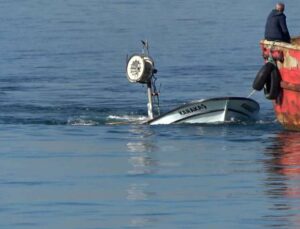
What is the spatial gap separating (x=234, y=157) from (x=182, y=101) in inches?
373

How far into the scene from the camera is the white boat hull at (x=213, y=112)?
1239 inches

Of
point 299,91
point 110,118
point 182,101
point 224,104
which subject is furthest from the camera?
point 182,101

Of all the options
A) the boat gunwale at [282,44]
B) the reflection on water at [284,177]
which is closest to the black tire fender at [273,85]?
the boat gunwale at [282,44]

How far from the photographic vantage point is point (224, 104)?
3145 centimetres

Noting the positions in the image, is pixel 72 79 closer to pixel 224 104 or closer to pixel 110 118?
pixel 110 118

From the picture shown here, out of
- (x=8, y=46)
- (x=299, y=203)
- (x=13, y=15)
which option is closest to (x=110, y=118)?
(x=299, y=203)

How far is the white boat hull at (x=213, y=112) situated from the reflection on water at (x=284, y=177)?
3.69 feet

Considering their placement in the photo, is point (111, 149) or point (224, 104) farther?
point (224, 104)

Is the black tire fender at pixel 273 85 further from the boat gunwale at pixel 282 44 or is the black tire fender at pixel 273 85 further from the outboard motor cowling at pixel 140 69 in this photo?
the outboard motor cowling at pixel 140 69

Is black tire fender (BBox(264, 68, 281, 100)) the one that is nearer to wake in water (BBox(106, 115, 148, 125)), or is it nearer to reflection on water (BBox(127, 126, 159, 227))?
reflection on water (BBox(127, 126, 159, 227))

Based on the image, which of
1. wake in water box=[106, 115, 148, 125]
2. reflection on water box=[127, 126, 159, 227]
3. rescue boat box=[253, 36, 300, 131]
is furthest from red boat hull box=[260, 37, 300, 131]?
wake in water box=[106, 115, 148, 125]

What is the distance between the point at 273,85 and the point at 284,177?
19.1ft

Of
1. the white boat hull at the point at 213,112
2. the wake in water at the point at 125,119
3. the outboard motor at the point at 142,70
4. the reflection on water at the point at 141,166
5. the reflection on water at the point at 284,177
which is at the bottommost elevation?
the reflection on water at the point at 284,177

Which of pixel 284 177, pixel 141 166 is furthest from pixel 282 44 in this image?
pixel 284 177
